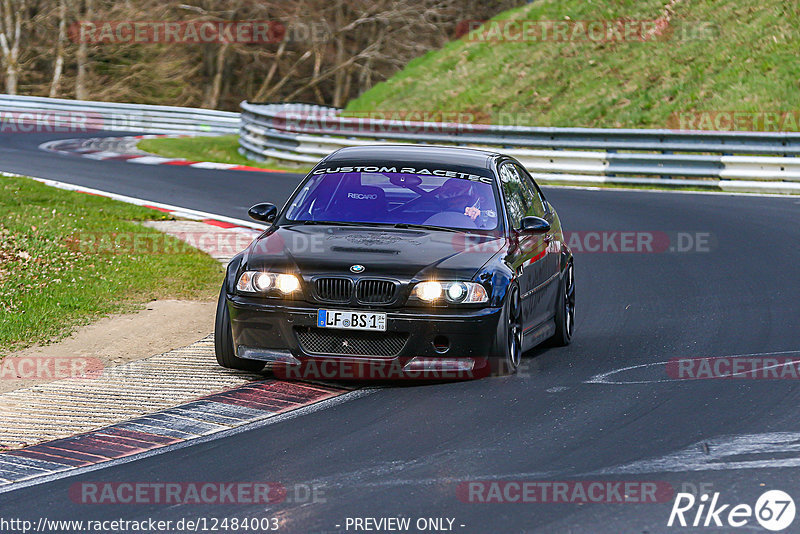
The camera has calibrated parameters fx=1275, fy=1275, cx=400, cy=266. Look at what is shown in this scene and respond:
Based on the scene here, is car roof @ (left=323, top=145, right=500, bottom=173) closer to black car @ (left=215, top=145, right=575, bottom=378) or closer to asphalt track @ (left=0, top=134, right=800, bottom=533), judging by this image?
black car @ (left=215, top=145, right=575, bottom=378)

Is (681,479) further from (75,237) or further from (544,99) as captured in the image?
(544,99)

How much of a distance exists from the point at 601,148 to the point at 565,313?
13558 millimetres

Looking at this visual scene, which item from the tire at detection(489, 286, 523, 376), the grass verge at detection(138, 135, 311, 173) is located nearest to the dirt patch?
the tire at detection(489, 286, 523, 376)

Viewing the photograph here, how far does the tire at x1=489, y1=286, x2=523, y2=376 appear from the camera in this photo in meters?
8.20

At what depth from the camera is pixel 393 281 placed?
8.02m

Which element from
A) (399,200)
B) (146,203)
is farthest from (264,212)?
(146,203)

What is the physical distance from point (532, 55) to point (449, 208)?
24.4 metres

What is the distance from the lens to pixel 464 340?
806 cm

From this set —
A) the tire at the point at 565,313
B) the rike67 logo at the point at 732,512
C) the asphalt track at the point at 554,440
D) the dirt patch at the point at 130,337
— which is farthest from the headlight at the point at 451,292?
the rike67 logo at the point at 732,512

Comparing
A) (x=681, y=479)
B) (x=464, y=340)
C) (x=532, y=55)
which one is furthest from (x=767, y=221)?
(x=532, y=55)

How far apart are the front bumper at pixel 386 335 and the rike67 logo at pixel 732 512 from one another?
257 cm

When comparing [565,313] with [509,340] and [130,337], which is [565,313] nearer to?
[509,340]

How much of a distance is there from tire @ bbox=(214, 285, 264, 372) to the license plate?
70cm

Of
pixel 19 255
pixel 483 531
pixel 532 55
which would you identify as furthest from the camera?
pixel 532 55
